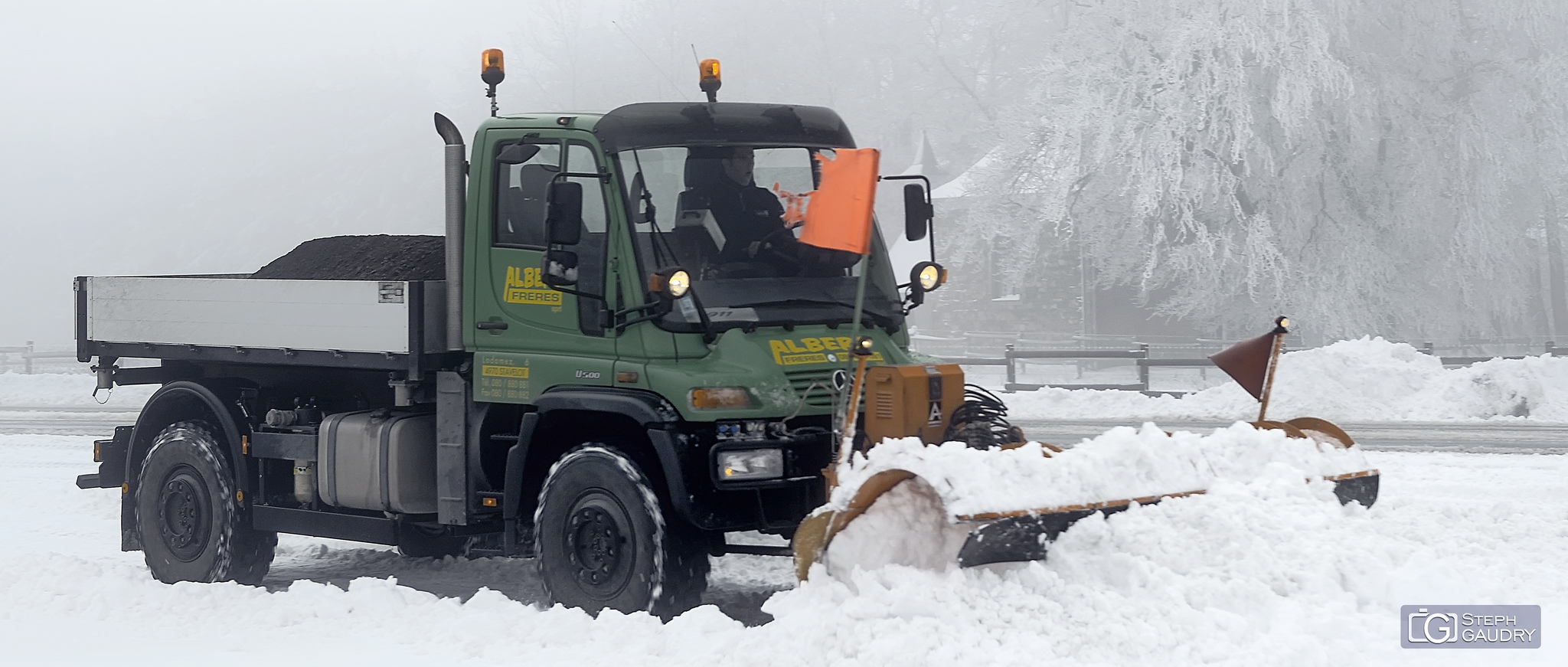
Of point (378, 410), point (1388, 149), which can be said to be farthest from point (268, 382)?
point (1388, 149)

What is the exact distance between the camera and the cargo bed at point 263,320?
8180mm

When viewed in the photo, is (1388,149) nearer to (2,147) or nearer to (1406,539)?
(1406,539)

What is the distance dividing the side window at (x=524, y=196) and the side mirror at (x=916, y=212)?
183 cm

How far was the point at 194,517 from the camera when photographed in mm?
9500

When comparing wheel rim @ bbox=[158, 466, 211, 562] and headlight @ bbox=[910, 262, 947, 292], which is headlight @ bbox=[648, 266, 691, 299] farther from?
wheel rim @ bbox=[158, 466, 211, 562]

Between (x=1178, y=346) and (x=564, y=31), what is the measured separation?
33.5 metres

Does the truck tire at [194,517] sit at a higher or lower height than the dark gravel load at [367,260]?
lower

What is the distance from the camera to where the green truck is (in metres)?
7.09

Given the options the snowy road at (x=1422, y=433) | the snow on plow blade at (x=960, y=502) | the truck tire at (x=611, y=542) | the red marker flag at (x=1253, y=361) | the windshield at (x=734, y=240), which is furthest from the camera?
the snowy road at (x=1422, y=433)

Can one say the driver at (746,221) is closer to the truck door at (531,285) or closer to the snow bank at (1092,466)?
the truck door at (531,285)

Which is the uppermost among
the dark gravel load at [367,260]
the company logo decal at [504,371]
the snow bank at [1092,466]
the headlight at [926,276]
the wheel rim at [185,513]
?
the dark gravel load at [367,260]

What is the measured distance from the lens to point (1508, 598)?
7.07 meters

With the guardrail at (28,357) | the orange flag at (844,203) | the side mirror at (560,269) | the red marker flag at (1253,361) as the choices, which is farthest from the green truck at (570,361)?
the guardrail at (28,357)

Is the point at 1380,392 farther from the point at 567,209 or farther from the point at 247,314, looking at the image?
the point at 567,209
